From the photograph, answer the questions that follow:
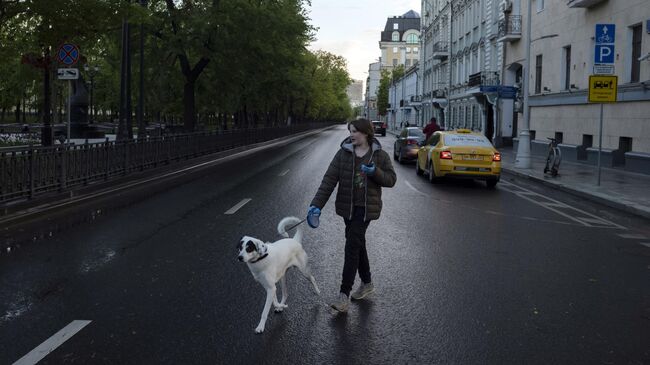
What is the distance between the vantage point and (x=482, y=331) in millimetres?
4930

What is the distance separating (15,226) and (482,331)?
7.80 metres

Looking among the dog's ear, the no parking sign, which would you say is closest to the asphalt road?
the dog's ear

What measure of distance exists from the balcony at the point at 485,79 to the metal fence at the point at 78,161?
71.1ft

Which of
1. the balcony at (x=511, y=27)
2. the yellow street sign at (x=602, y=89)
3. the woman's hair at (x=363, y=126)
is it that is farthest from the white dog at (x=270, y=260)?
the balcony at (x=511, y=27)

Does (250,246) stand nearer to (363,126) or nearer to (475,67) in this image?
(363,126)

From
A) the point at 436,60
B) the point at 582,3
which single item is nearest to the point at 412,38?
the point at 436,60

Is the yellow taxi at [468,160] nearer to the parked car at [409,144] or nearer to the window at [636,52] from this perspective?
the parked car at [409,144]

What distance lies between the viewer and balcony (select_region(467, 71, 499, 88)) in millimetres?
39197

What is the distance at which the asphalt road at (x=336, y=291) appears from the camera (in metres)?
4.50

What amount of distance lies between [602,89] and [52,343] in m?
15.0

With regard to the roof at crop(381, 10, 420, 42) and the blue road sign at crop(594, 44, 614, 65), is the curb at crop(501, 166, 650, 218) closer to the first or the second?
the blue road sign at crop(594, 44, 614, 65)

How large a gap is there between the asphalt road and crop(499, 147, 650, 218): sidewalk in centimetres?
190

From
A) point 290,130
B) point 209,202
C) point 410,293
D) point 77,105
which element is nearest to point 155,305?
point 410,293

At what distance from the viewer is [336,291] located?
6094 millimetres
